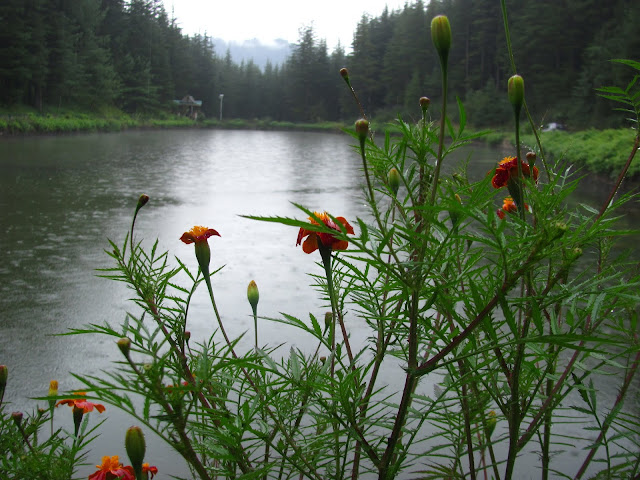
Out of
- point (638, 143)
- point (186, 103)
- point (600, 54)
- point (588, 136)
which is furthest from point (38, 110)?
point (638, 143)

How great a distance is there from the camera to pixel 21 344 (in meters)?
2.01

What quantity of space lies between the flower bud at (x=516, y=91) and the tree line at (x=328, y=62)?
17535mm

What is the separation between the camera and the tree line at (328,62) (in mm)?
18391

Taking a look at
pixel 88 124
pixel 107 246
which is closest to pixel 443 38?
pixel 107 246

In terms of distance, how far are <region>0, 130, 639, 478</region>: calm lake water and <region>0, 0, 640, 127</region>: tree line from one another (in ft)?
42.7

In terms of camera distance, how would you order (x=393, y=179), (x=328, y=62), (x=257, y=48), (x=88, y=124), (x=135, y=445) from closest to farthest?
(x=135, y=445) < (x=393, y=179) < (x=88, y=124) < (x=328, y=62) < (x=257, y=48)

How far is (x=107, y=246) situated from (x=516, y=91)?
3.38 metres

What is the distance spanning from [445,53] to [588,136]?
35.2ft

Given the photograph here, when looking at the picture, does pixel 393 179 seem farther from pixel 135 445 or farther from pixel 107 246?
pixel 107 246

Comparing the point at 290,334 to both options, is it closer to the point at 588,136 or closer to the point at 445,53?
the point at 445,53

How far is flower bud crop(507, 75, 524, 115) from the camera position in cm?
45

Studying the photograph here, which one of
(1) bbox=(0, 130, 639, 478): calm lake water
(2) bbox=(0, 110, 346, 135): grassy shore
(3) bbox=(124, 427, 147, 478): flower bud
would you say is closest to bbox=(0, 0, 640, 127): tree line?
(2) bbox=(0, 110, 346, 135): grassy shore

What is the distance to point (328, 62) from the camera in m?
40.2

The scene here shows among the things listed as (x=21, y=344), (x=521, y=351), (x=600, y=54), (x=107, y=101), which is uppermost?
(x=600, y=54)
